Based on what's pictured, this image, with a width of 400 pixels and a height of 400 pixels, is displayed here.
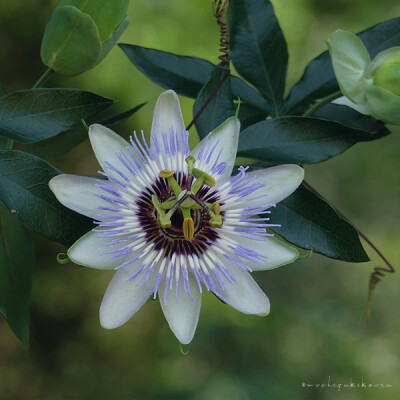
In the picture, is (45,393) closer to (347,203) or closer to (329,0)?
(347,203)

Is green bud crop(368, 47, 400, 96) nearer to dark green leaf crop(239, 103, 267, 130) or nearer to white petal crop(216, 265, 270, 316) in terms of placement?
dark green leaf crop(239, 103, 267, 130)

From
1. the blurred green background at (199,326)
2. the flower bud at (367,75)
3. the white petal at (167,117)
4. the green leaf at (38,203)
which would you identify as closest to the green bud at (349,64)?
the flower bud at (367,75)

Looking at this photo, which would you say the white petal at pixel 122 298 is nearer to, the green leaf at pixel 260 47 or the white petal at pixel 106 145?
the white petal at pixel 106 145

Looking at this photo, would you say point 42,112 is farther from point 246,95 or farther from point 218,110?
point 246,95

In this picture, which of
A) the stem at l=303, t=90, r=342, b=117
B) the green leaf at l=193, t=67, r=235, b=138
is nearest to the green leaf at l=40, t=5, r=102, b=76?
the green leaf at l=193, t=67, r=235, b=138

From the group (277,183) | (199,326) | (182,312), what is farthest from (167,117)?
(199,326)

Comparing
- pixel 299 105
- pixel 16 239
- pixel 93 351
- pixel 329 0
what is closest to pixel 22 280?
pixel 16 239
